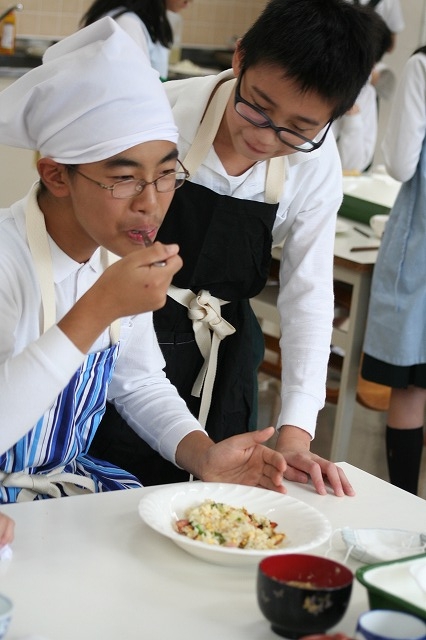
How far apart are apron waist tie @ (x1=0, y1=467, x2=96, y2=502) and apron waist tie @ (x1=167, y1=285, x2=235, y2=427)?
1.62 ft

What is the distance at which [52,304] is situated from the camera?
1.45 metres

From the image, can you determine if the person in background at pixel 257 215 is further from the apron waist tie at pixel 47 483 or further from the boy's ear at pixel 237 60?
the apron waist tie at pixel 47 483

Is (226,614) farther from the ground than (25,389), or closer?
closer

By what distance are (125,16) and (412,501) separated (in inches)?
97.4

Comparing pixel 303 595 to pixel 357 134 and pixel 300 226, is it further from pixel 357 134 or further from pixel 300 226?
pixel 357 134

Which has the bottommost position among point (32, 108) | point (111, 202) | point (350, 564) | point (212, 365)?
point (212, 365)

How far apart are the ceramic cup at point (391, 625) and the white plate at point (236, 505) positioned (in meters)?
0.22

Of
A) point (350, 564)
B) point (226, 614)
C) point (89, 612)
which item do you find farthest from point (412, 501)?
point (89, 612)

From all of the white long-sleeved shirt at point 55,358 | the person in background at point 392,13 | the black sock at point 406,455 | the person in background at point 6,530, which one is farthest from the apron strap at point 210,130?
the person in background at point 392,13

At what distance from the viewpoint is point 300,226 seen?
6.20 ft

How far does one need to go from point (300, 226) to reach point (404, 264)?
1.04 meters

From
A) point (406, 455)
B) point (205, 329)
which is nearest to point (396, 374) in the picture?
point (406, 455)

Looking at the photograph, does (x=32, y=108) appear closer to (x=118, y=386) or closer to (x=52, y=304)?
(x=52, y=304)

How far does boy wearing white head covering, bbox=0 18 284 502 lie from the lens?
1219 mm
